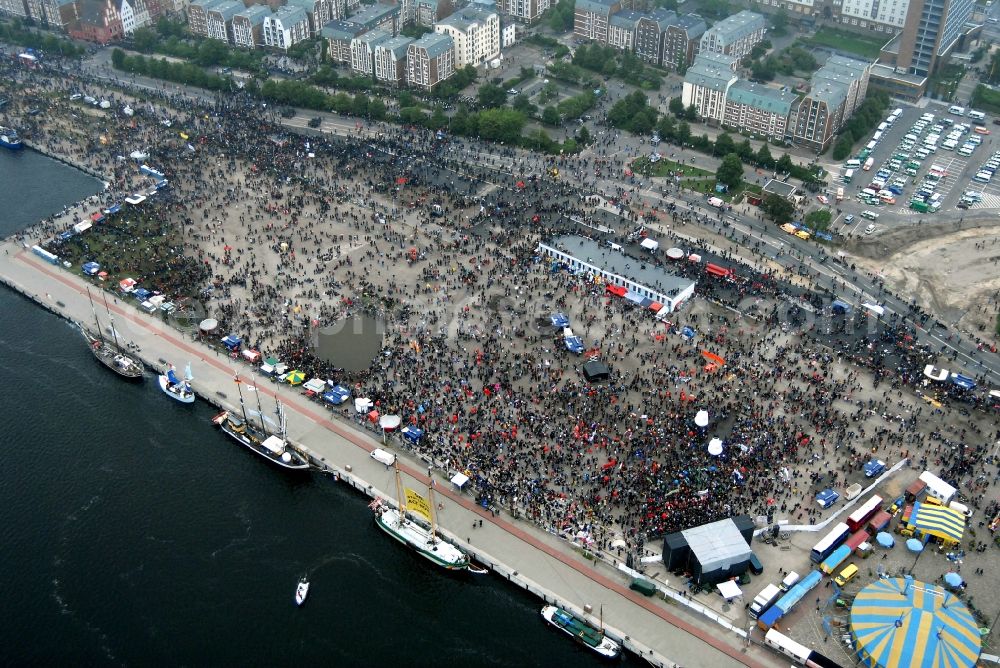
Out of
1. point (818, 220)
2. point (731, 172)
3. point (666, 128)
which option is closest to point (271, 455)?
point (818, 220)

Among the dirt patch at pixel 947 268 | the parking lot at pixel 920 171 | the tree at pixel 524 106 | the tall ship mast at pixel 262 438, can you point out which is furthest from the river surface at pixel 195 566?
the tree at pixel 524 106

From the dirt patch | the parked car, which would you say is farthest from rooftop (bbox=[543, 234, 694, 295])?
the parked car

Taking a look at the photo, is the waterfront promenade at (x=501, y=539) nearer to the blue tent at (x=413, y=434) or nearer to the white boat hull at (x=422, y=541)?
the white boat hull at (x=422, y=541)

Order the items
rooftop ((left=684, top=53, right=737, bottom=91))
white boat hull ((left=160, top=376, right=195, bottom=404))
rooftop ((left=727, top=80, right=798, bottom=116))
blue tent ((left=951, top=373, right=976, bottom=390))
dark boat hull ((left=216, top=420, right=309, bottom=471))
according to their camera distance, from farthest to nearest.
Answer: rooftop ((left=684, top=53, right=737, bottom=91))
rooftop ((left=727, top=80, right=798, bottom=116))
white boat hull ((left=160, top=376, right=195, bottom=404))
blue tent ((left=951, top=373, right=976, bottom=390))
dark boat hull ((left=216, top=420, right=309, bottom=471))

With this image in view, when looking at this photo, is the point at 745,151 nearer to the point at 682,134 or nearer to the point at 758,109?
the point at 682,134

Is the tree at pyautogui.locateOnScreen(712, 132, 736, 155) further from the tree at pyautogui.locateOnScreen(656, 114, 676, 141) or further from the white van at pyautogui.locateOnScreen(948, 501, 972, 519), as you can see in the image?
the white van at pyautogui.locateOnScreen(948, 501, 972, 519)

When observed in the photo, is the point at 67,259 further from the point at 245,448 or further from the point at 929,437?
the point at 929,437
